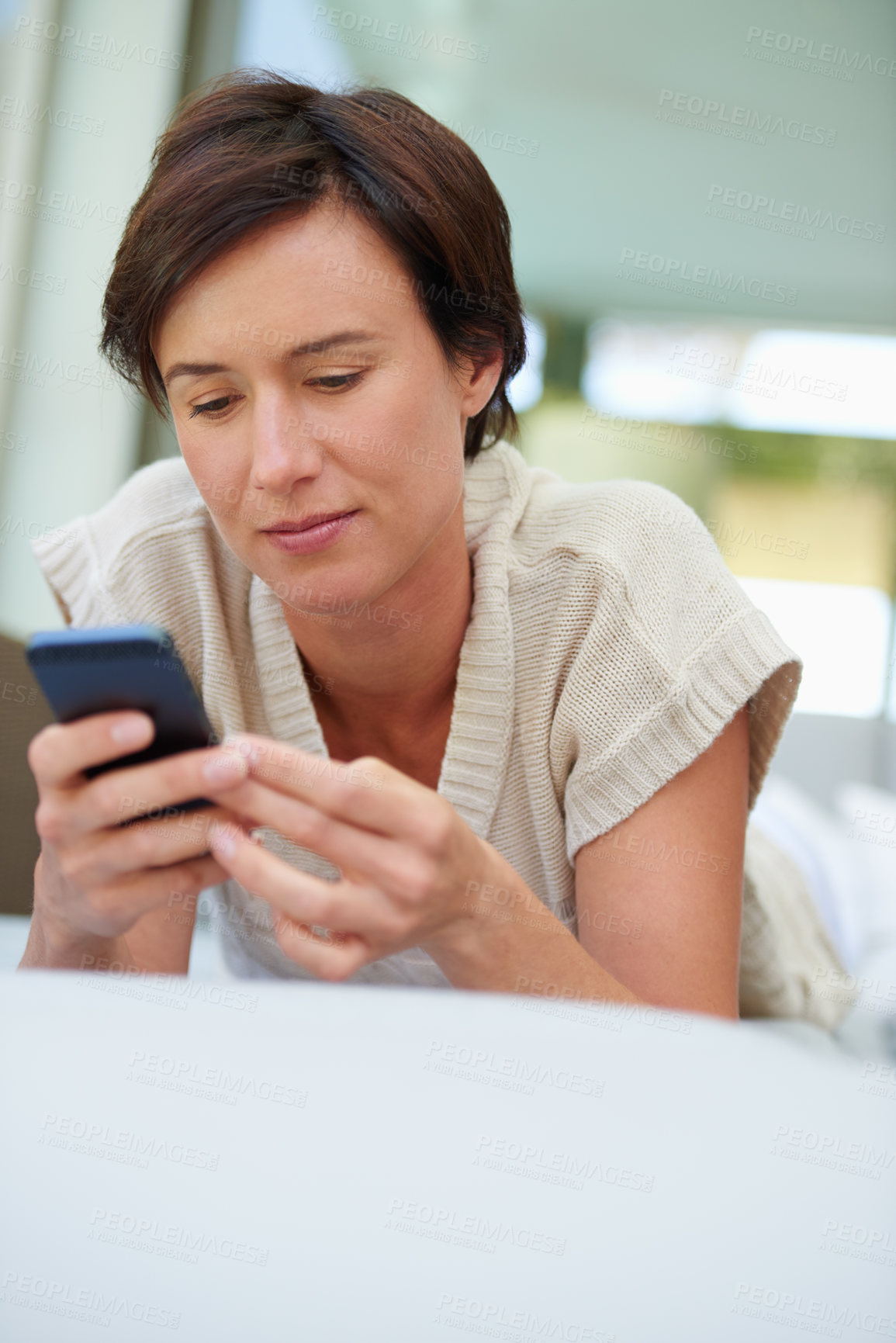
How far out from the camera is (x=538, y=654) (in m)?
1.19

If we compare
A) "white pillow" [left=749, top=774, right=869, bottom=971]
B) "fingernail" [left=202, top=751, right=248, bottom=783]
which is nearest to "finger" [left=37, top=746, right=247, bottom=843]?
"fingernail" [left=202, top=751, right=248, bottom=783]

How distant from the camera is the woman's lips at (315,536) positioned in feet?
3.35

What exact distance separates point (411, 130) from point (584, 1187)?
989 mm

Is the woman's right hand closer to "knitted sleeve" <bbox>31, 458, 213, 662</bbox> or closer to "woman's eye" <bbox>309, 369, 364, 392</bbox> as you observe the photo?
"woman's eye" <bbox>309, 369, 364, 392</bbox>

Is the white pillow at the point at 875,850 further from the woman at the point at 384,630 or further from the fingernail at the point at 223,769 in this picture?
the fingernail at the point at 223,769

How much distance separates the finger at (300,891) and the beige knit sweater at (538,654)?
1.40 feet

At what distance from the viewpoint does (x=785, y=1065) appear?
58cm

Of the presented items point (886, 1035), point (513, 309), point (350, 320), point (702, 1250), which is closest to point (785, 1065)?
point (702, 1250)

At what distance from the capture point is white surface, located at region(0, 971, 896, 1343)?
0.46 metres

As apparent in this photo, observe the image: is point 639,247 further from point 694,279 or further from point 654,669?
point 654,669

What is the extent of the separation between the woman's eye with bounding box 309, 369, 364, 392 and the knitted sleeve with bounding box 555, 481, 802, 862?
1.07 ft

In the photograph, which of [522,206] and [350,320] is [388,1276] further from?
[522,206]

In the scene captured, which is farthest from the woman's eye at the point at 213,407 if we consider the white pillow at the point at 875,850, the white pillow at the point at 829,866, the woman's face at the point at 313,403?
the white pillow at the point at 875,850

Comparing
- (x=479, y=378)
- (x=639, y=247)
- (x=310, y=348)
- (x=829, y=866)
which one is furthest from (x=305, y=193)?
(x=639, y=247)
